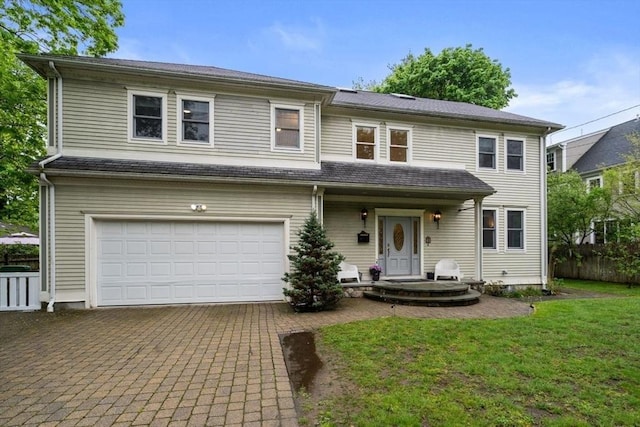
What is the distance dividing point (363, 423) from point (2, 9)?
14.9 metres

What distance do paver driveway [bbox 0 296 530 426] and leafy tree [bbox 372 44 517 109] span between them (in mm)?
18657

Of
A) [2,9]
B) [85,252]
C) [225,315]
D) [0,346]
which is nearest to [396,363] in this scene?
[225,315]

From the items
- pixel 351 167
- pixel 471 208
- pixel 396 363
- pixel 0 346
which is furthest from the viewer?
pixel 471 208

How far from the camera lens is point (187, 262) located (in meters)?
8.20

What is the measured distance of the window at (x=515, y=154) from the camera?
37.9 feet

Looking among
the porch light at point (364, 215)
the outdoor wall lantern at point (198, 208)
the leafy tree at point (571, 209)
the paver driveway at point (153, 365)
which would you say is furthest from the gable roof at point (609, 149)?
the outdoor wall lantern at point (198, 208)

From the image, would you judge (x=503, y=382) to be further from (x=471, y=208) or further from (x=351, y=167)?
(x=471, y=208)

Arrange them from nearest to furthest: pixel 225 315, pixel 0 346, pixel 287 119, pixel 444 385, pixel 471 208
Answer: pixel 444 385 < pixel 0 346 < pixel 225 315 < pixel 287 119 < pixel 471 208

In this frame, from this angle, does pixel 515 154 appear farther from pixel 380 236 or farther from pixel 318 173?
pixel 318 173

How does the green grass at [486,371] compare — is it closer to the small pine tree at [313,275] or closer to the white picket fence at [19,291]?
the small pine tree at [313,275]

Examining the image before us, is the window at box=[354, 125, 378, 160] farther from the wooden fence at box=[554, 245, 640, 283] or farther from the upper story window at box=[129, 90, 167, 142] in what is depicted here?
the wooden fence at box=[554, 245, 640, 283]

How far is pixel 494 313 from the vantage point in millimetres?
7219

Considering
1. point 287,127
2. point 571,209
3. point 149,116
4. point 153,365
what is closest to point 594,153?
point 571,209

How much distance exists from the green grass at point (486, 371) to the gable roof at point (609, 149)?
15.7m
